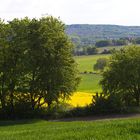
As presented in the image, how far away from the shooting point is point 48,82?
47.8 m

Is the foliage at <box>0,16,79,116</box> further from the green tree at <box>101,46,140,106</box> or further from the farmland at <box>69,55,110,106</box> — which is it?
the green tree at <box>101,46,140,106</box>

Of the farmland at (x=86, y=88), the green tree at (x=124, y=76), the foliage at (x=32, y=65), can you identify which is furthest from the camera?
the farmland at (x=86, y=88)

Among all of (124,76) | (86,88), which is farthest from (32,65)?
(86,88)

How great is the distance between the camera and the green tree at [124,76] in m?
52.3

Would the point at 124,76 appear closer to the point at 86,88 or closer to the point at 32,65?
the point at 32,65

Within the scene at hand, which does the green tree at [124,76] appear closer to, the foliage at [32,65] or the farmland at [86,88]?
the farmland at [86,88]

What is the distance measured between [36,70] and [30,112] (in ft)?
16.4

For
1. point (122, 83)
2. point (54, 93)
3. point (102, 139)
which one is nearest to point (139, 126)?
point (102, 139)

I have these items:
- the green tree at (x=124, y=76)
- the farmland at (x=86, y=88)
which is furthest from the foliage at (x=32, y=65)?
the green tree at (x=124, y=76)

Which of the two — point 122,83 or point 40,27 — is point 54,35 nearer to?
point 40,27

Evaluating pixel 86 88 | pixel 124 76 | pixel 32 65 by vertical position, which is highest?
pixel 32 65

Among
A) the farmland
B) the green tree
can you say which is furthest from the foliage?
the green tree

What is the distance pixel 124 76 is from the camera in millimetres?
52094

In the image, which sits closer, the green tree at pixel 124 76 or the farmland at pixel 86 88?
the green tree at pixel 124 76
